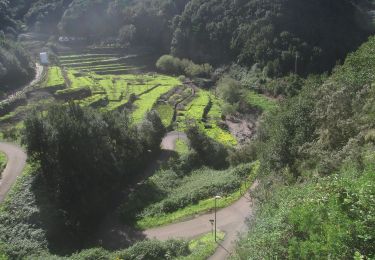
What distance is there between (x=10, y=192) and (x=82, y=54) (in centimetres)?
7514

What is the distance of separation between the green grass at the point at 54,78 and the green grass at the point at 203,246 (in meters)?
44.7

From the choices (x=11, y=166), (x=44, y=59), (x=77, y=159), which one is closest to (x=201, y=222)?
(x=77, y=159)

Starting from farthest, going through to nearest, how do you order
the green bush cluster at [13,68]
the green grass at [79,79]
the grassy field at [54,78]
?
1. the green grass at [79,79]
2. the grassy field at [54,78]
3. the green bush cluster at [13,68]

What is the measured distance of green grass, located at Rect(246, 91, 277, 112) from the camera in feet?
232

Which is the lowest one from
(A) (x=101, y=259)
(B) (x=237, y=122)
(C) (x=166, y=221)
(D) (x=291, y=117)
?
(B) (x=237, y=122)

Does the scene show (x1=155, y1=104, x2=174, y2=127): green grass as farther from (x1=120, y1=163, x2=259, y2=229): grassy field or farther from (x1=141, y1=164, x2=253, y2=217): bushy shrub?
(x1=120, y1=163, x2=259, y2=229): grassy field

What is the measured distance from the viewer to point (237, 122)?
6381 centimetres

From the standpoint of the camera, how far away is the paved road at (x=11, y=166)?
103ft

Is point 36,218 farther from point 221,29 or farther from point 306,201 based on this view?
point 221,29

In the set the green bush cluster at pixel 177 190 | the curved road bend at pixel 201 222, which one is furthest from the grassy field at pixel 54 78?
the curved road bend at pixel 201 222

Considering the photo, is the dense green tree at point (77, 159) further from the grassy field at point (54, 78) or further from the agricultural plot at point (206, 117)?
the grassy field at point (54, 78)

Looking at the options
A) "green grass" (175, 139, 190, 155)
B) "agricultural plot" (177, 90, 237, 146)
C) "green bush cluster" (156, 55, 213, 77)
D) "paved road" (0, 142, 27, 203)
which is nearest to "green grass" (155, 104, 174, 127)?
"agricultural plot" (177, 90, 237, 146)

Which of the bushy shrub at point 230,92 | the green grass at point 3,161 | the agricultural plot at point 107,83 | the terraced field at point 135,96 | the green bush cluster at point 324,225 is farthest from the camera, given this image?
the bushy shrub at point 230,92

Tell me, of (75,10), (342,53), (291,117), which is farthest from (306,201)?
(75,10)
